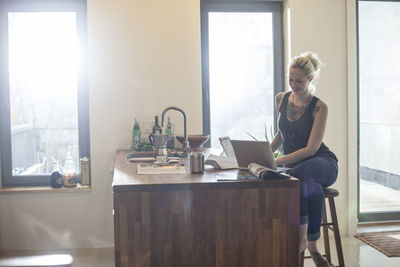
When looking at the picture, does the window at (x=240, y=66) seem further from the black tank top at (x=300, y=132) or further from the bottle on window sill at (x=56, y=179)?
the bottle on window sill at (x=56, y=179)

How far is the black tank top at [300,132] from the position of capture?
3357 millimetres

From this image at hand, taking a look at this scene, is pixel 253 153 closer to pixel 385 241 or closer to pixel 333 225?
pixel 333 225

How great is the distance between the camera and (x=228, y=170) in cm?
291

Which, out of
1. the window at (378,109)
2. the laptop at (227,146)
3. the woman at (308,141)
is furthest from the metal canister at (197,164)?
the window at (378,109)

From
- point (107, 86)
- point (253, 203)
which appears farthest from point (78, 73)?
point (253, 203)

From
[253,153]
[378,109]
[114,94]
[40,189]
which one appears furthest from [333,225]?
[40,189]

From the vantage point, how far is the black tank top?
3357mm

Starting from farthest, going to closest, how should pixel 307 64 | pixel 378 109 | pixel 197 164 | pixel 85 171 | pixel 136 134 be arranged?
pixel 378 109 → pixel 85 171 → pixel 136 134 → pixel 307 64 → pixel 197 164

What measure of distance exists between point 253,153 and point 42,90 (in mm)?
2518

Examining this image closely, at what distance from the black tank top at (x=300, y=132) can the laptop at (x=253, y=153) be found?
618 mm

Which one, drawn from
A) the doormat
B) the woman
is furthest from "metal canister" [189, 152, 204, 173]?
the doormat

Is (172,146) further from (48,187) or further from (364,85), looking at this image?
(364,85)

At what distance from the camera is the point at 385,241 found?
4398 millimetres

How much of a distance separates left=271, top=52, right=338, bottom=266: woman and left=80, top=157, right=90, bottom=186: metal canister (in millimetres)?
1841
